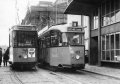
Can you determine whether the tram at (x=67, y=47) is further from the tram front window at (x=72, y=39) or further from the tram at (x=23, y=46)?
the tram at (x=23, y=46)

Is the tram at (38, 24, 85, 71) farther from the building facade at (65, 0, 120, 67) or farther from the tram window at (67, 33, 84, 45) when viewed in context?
the building facade at (65, 0, 120, 67)

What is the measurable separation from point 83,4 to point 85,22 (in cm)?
479

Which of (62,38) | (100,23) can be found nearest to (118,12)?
(100,23)

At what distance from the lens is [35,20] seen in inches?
1996

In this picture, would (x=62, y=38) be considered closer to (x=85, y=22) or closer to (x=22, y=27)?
(x=22, y=27)

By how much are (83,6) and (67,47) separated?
31.4ft

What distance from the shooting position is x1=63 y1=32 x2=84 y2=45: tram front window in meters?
13.8

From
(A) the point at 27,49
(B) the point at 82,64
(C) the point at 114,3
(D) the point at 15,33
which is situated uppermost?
(C) the point at 114,3

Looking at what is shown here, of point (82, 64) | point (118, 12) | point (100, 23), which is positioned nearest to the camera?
point (82, 64)

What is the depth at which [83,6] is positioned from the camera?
72.0ft

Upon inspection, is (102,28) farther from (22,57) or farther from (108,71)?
(22,57)

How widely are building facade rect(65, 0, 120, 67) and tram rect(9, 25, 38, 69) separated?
7476 mm

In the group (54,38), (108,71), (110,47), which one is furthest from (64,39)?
(110,47)

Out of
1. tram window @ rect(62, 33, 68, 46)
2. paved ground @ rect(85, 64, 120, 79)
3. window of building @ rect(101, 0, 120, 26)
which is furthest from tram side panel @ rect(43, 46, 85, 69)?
window of building @ rect(101, 0, 120, 26)
